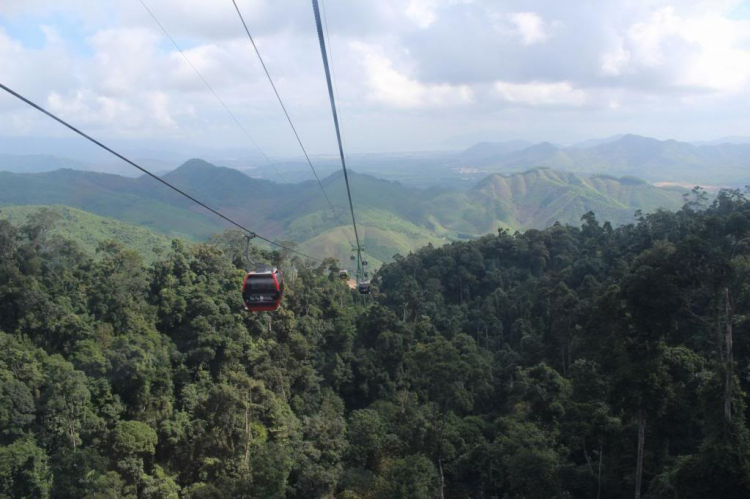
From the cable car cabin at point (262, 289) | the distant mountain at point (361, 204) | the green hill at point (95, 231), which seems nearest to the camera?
the cable car cabin at point (262, 289)

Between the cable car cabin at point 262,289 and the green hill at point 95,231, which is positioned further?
the green hill at point 95,231

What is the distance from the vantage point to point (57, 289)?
77.7 feet

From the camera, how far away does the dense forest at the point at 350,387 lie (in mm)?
15672

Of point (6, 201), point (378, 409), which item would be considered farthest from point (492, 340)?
point (6, 201)

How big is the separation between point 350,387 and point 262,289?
19.1 meters

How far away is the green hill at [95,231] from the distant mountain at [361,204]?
35.8m

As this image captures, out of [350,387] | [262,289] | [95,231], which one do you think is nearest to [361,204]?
[95,231]

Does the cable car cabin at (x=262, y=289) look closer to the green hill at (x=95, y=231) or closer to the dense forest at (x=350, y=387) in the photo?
the dense forest at (x=350, y=387)

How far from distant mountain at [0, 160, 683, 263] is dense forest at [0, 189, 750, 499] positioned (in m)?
70.4

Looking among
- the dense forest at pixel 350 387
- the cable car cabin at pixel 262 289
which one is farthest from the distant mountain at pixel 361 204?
the cable car cabin at pixel 262 289

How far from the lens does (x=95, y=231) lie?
6638 cm

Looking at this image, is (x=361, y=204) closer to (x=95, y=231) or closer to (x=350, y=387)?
(x=95, y=231)

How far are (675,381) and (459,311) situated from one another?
2264 centimetres

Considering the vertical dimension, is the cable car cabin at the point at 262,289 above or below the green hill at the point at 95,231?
above
